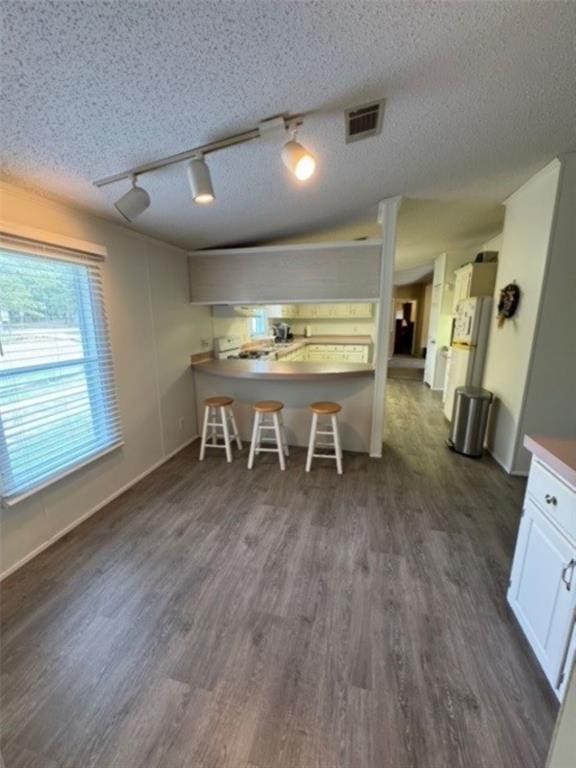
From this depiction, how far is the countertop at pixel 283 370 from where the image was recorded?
3.08m

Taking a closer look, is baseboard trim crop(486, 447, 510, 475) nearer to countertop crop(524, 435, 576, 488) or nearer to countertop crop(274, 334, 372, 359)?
countertop crop(524, 435, 576, 488)

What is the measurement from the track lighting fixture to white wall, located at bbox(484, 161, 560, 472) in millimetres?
2289

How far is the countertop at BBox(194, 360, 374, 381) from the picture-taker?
3.08 m

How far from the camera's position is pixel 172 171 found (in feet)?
6.07

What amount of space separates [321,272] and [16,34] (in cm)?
258

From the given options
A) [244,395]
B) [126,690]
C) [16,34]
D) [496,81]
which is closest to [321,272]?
[244,395]

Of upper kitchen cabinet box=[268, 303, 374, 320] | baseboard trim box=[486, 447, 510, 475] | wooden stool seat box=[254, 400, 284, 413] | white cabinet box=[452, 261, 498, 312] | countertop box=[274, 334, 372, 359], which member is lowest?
→ baseboard trim box=[486, 447, 510, 475]

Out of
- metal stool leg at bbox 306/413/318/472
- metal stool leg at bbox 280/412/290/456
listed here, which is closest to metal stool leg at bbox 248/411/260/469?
metal stool leg at bbox 280/412/290/456

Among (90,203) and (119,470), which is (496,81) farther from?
(119,470)

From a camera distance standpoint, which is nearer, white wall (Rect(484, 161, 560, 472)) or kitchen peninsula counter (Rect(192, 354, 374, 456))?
white wall (Rect(484, 161, 560, 472))

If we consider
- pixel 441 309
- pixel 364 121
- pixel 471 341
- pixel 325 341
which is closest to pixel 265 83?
pixel 364 121

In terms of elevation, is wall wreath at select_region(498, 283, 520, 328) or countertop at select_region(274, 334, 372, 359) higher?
wall wreath at select_region(498, 283, 520, 328)

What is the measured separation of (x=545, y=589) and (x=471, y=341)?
3.03 m

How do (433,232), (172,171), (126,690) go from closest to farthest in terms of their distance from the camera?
(126,690), (172,171), (433,232)
